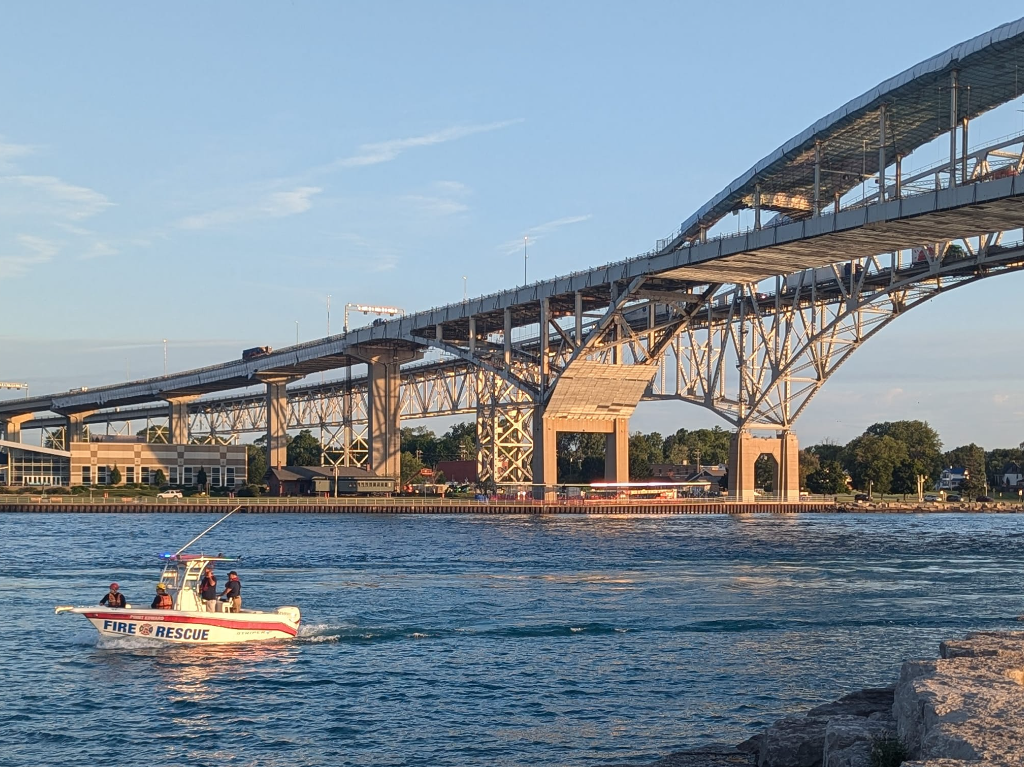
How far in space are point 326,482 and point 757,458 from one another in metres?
48.1

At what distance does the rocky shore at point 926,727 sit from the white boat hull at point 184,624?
1613 centimetres

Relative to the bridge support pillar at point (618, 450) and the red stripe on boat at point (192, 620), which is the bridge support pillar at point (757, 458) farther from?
the red stripe on boat at point (192, 620)

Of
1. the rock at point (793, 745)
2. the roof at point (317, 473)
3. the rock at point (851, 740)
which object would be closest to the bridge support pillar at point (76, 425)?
the roof at point (317, 473)

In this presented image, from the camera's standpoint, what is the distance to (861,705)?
72.0 feet

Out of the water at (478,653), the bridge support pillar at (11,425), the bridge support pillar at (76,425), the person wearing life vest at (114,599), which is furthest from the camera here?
the bridge support pillar at (11,425)

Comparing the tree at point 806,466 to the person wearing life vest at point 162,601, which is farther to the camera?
the tree at point 806,466


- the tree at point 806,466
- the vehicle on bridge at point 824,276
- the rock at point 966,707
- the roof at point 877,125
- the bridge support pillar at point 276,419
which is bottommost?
the rock at point 966,707

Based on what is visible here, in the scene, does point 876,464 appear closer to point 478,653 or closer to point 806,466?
point 806,466

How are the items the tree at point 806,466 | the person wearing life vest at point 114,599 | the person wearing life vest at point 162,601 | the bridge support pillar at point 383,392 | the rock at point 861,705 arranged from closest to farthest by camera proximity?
the rock at point 861,705 → the person wearing life vest at point 114,599 → the person wearing life vest at point 162,601 → the bridge support pillar at point 383,392 → the tree at point 806,466

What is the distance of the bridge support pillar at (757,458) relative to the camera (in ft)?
388

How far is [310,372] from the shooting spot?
150000mm

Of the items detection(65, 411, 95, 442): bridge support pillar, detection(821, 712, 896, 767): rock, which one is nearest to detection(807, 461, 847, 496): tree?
detection(65, 411, 95, 442): bridge support pillar

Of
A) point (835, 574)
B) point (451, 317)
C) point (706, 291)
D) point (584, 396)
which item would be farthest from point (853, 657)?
point (451, 317)

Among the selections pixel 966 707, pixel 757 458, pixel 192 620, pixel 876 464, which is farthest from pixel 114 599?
pixel 876 464
